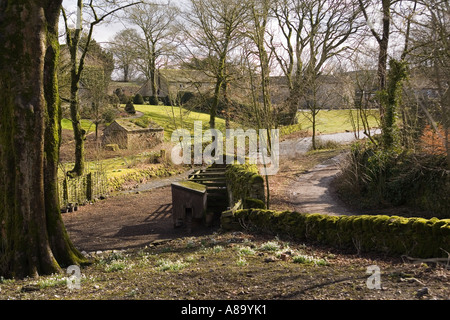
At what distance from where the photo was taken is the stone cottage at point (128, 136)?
101ft

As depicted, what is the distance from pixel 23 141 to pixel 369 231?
6.27m

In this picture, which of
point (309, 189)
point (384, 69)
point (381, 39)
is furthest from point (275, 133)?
point (381, 39)

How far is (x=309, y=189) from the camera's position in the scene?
1725 centimetres

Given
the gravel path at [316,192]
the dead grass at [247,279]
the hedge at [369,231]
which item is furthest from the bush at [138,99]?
the dead grass at [247,279]

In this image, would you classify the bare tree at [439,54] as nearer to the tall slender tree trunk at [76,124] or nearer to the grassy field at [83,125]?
the tall slender tree trunk at [76,124]

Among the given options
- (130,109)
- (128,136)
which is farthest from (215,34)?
(130,109)

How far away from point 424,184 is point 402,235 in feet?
23.3

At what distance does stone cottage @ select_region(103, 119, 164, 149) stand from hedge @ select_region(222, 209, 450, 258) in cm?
2225

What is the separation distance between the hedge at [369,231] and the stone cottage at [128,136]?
22.3 metres

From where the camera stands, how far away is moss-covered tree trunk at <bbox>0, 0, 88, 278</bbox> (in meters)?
7.27

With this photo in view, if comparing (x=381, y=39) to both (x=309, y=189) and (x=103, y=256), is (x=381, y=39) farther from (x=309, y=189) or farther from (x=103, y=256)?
(x=103, y=256)

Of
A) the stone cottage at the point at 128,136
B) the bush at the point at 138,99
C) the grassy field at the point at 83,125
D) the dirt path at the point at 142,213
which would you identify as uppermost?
the bush at the point at 138,99

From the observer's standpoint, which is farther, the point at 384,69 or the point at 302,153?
the point at 302,153

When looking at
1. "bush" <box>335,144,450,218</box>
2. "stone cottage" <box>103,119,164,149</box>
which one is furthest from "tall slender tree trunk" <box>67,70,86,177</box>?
"bush" <box>335,144,450,218</box>
